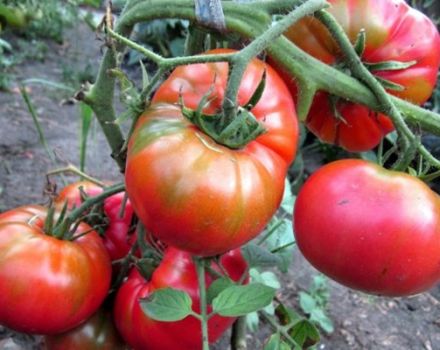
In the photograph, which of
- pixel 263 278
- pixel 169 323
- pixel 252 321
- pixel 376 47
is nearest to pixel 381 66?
pixel 376 47

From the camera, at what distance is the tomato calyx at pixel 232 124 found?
2.02 ft

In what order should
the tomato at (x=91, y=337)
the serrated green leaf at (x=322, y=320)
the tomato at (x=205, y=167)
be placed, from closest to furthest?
the tomato at (x=205, y=167)
the tomato at (x=91, y=337)
the serrated green leaf at (x=322, y=320)

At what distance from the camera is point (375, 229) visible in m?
0.63

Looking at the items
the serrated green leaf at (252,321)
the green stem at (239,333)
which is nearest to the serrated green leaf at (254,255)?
the green stem at (239,333)

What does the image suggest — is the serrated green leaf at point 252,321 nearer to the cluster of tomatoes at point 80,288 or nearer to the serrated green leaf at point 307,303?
the serrated green leaf at point 307,303

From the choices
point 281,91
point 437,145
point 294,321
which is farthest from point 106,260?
point 437,145

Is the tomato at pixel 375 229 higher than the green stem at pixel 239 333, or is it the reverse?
the tomato at pixel 375 229

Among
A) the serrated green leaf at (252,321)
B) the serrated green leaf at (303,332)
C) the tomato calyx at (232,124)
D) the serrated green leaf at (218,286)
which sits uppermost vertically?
the tomato calyx at (232,124)

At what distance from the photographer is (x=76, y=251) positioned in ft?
2.91

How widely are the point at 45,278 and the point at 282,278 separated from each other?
0.92m

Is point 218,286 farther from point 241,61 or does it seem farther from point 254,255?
point 241,61

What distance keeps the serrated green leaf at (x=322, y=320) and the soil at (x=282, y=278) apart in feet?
0.09

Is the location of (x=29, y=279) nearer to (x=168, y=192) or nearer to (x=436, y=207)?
(x=168, y=192)

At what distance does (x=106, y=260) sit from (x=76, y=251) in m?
0.06
